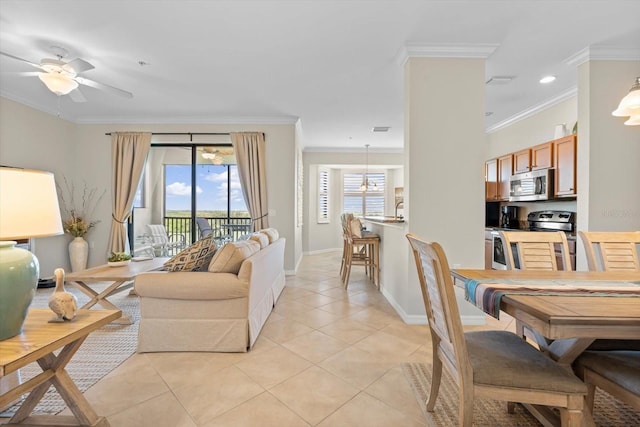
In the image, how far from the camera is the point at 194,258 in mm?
2533

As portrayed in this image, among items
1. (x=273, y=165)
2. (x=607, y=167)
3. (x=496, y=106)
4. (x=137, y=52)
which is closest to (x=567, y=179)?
(x=607, y=167)

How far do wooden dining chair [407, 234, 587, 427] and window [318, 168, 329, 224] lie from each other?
6895 millimetres

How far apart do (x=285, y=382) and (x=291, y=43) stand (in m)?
2.96

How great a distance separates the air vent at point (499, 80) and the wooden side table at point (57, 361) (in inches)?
175

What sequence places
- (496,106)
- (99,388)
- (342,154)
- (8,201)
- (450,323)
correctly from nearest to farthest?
(8,201), (450,323), (99,388), (496,106), (342,154)

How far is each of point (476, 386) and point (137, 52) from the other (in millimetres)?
3948

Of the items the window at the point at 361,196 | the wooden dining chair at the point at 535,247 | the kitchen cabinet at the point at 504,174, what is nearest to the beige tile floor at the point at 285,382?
the wooden dining chair at the point at 535,247

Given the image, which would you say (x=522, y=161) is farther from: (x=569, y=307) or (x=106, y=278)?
(x=106, y=278)

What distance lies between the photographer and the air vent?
3586 millimetres

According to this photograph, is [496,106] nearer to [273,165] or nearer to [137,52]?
[273,165]

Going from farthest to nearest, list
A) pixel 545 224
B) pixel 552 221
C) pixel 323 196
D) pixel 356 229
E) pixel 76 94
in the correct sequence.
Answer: pixel 323 196 < pixel 356 229 < pixel 545 224 < pixel 552 221 < pixel 76 94

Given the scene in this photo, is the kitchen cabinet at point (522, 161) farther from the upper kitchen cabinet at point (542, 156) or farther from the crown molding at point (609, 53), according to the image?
the crown molding at point (609, 53)

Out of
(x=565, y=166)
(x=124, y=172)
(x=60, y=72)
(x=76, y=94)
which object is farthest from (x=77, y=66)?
(x=565, y=166)

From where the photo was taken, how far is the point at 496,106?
15.1ft
